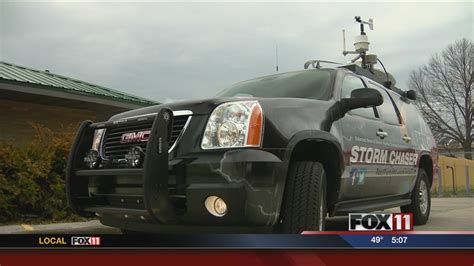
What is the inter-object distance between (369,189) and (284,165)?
1.66 metres

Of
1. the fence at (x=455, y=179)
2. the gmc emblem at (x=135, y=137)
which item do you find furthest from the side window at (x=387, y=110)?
the fence at (x=455, y=179)

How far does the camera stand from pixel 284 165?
3.17 metres

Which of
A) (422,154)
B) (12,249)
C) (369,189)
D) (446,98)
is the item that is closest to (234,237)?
(12,249)

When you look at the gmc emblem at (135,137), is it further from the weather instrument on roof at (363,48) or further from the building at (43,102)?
the building at (43,102)

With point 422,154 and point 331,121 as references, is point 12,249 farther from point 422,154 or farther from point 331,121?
point 422,154

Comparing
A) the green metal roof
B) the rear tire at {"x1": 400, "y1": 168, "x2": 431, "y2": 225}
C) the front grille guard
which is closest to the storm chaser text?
Result: the rear tire at {"x1": 400, "y1": 168, "x2": 431, "y2": 225}

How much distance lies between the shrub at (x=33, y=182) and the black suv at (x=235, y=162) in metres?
2.88

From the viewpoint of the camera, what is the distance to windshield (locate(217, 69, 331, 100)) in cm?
412

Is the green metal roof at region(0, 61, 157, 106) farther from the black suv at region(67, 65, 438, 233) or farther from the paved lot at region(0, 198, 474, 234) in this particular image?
the black suv at region(67, 65, 438, 233)

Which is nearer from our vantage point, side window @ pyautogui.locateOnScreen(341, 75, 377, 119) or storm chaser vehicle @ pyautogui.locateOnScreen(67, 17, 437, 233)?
storm chaser vehicle @ pyautogui.locateOnScreen(67, 17, 437, 233)

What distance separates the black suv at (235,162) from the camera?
3.00 meters

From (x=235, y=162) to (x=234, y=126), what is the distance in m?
0.26

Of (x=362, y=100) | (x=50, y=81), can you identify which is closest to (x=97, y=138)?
(x=362, y=100)

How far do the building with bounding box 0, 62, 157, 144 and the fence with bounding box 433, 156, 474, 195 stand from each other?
8124mm
